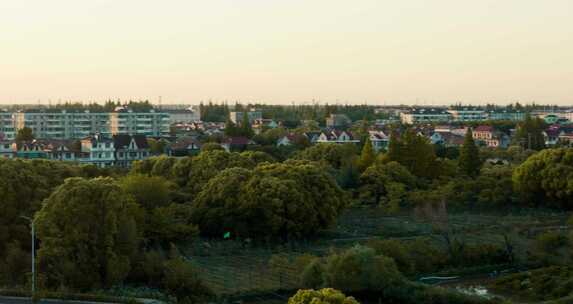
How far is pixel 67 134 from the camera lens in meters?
62.1

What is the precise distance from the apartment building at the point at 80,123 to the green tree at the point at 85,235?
150 ft

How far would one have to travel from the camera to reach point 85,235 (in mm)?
15633

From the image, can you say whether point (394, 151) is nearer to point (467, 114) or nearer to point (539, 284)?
point (539, 284)

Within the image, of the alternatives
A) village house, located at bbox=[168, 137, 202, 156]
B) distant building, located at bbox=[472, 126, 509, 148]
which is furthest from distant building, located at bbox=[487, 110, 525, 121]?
village house, located at bbox=[168, 137, 202, 156]

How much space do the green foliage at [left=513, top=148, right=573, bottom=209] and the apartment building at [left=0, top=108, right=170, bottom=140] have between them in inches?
1466

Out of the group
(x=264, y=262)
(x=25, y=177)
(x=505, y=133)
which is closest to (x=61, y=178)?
(x=25, y=177)

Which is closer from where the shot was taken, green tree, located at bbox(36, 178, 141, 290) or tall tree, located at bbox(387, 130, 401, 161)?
green tree, located at bbox(36, 178, 141, 290)

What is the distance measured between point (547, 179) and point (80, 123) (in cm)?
4264

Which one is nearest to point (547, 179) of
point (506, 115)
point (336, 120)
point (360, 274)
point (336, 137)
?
point (360, 274)

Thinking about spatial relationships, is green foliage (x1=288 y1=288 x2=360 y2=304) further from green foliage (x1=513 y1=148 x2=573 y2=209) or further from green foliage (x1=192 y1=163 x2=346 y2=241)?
green foliage (x1=513 y1=148 x2=573 y2=209)

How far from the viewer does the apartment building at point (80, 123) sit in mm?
61438

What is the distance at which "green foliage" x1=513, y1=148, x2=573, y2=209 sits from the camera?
2828 centimetres

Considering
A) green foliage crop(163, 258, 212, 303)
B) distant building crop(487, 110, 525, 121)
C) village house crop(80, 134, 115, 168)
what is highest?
distant building crop(487, 110, 525, 121)

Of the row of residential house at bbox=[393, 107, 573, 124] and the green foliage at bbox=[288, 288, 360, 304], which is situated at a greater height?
the row of residential house at bbox=[393, 107, 573, 124]
